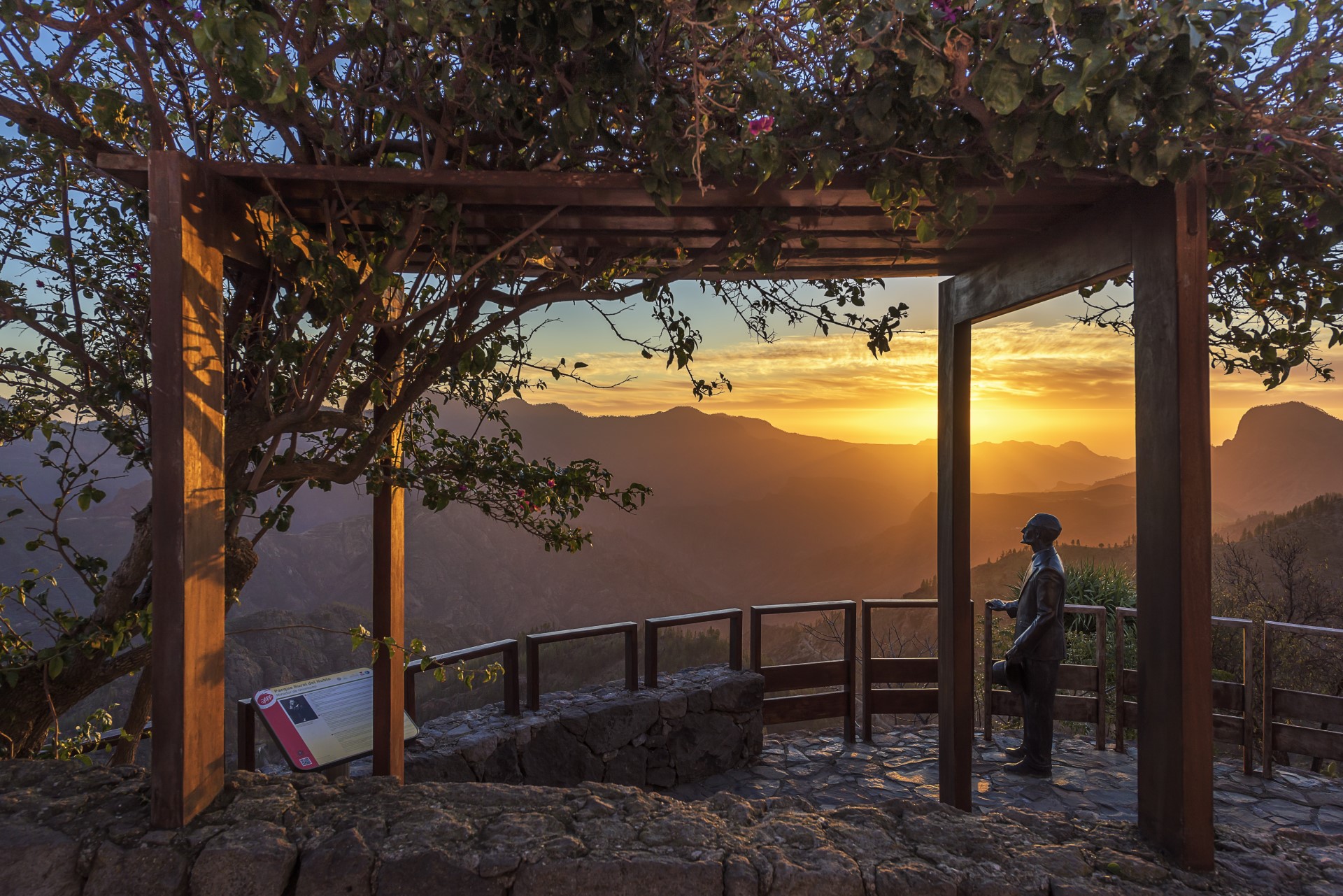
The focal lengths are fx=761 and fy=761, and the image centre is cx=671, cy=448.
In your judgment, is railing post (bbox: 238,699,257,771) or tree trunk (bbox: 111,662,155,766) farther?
railing post (bbox: 238,699,257,771)

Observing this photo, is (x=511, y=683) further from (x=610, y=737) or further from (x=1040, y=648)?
(x=1040, y=648)

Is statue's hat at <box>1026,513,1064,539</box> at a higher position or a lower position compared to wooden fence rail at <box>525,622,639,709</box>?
higher

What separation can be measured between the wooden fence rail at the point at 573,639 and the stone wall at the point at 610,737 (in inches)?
3.1

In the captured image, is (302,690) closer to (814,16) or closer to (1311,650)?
(814,16)

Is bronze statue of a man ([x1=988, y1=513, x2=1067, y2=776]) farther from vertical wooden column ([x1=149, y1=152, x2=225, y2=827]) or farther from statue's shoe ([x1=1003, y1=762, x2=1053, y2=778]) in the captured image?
vertical wooden column ([x1=149, y1=152, x2=225, y2=827])

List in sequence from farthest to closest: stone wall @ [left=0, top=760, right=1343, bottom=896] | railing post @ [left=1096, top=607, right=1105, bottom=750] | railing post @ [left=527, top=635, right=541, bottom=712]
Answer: railing post @ [left=1096, top=607, right=1105, bottom=750] → railing post @ [left=527, top=635, right=541, bottom=712] → stone wall @ [left=0, top=760, right=1343, bottom=896]

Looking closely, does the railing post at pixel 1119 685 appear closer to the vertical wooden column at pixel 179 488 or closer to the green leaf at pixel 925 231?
the green leaf at pixel 925 231

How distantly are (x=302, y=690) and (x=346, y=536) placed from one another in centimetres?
2424

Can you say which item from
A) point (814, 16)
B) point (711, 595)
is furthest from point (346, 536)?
point (814, 16)

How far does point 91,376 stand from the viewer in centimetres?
299

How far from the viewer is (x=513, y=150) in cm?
257

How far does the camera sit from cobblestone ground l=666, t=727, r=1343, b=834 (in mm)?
4039

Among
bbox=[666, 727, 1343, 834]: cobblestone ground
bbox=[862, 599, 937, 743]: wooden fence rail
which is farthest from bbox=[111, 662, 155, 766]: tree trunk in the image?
bbox=[862, 599, 937, 743]: wooden fence rail

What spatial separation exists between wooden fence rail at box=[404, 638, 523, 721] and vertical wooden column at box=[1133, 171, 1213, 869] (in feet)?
8.65
